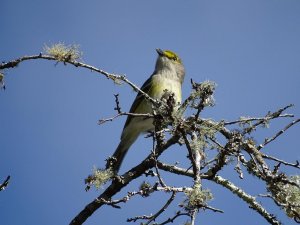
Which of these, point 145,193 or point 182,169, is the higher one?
point 182,169

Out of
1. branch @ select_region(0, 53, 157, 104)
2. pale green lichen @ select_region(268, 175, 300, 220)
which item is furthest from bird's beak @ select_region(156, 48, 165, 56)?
pale green lichen @ select_region(268, 175, 300, 220)

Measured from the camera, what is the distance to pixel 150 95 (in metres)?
7.89

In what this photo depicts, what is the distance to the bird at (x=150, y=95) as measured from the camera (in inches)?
307

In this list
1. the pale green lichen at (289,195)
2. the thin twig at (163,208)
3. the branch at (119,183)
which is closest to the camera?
the pale green lichen at (289,195)

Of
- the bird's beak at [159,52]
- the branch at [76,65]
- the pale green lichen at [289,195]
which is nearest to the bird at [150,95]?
the bird's beak at [159,52]

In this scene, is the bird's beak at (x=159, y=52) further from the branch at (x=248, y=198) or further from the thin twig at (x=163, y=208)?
the thin twig at (x=163, y=208)

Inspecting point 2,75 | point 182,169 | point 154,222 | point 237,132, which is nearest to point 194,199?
point 154,222

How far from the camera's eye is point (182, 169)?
4.93 m

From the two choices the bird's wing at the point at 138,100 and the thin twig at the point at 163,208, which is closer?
the thin twig at the point at 163,208

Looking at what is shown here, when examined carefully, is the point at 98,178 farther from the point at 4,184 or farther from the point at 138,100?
the point at 138,100

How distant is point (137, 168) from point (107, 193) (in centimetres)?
42

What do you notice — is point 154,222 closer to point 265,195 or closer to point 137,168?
point 265,195

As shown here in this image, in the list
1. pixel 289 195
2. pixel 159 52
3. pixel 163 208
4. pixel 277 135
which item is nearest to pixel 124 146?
pixel 159 52

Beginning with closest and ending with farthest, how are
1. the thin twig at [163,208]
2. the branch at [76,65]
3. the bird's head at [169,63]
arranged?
the thin twig at [163,208]
the branch at [76,65]
the bird's head at [169,63]
